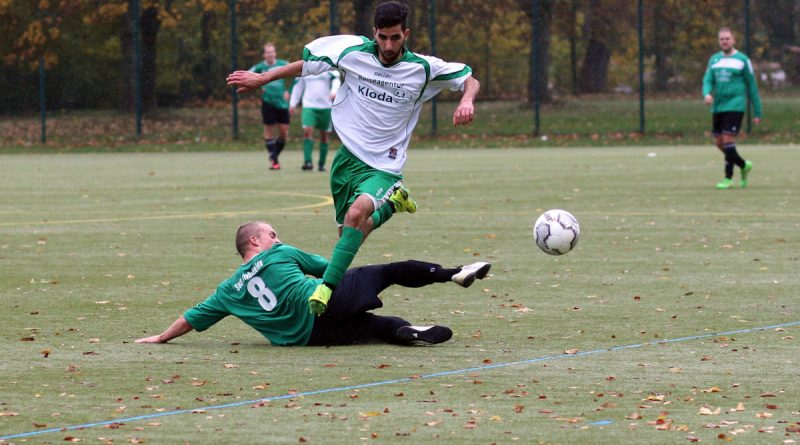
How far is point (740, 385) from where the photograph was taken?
6910 mm

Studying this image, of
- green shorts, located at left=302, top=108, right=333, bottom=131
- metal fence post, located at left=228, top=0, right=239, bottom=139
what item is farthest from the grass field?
metal fence post, located at left=228, top=0, right=239, bottom=139

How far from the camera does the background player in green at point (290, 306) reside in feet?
26.9

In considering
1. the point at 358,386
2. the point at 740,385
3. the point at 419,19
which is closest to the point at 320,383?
the point at 358,386

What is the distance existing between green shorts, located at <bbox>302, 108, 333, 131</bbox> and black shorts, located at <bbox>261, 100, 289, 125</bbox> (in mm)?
1601

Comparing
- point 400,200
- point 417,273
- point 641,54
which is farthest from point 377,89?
point 641,54

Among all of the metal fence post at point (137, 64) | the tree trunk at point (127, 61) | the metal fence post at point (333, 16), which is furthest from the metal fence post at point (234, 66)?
the tree trunk at point (127, 61)

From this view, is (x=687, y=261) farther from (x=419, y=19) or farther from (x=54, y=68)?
(x=54, y=68)

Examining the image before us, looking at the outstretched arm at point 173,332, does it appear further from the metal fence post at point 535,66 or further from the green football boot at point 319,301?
the metal fence post at point 535,66

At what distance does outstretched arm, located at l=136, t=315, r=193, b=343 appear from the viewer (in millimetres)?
8312

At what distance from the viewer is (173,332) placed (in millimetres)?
8344

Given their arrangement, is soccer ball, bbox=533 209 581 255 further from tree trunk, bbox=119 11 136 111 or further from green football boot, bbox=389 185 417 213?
tree trunk, bbox=119 11 136 111

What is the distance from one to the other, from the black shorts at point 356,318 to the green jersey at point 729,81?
12851 mm

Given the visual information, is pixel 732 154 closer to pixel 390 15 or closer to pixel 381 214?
pixel 381 214

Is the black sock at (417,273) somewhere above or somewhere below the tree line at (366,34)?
below
